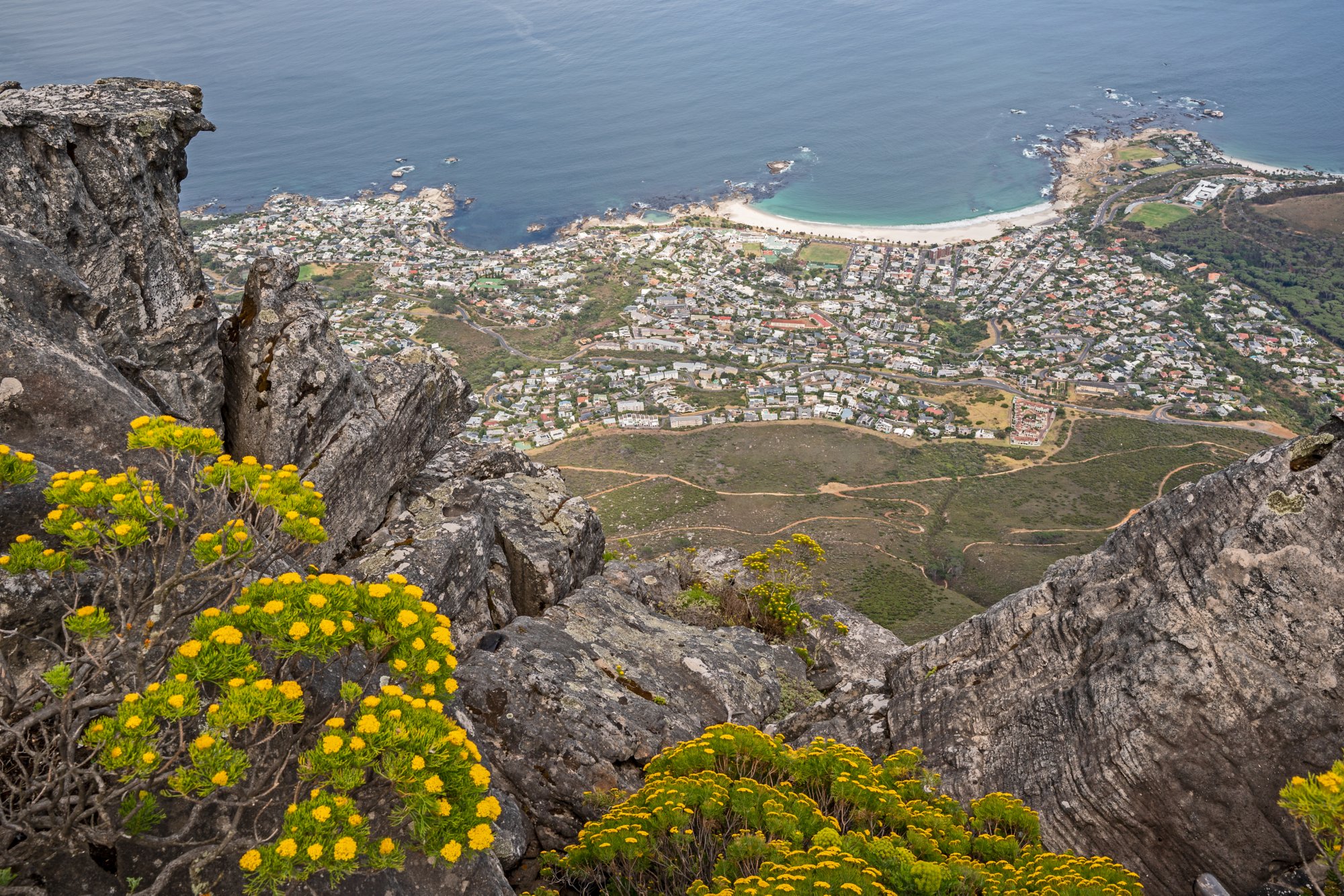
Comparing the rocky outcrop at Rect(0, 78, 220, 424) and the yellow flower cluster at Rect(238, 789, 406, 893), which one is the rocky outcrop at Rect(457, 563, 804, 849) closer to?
the yellow flower cluster at Rect(238, 789, 406, 893)

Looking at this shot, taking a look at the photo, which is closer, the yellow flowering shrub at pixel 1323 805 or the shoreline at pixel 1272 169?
the yellow flowering shrub at pixel 1323 805

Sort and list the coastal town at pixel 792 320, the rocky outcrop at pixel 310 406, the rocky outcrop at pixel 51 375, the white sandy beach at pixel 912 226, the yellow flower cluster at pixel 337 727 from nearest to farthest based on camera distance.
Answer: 1. the yellow flower cluster at pixel 337 727
2. the rocky outcrop at pixel 51 375
3. the rocky outcrop at pixel 310 406
4. the coastal town at pixel 792 320
5. the white sandy beach at pixel 912 226

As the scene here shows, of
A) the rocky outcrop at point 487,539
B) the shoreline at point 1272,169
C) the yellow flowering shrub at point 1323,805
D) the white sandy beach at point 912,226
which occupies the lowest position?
the white sandy beach at point 912,226

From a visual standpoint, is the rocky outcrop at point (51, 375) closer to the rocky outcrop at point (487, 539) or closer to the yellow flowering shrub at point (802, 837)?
the rocky outcrop at point (487, 539)

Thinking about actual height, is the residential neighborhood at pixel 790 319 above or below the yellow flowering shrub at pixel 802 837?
below

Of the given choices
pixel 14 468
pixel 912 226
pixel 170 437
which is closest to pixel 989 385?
pixel 912 226

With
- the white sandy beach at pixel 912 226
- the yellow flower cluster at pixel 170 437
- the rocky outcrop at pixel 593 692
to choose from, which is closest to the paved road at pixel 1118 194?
the white sandy beach at pixel 912 226

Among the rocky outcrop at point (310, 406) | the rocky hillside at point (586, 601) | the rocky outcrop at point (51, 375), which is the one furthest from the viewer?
Answer: the rocky outcrop at point (310, 406)
